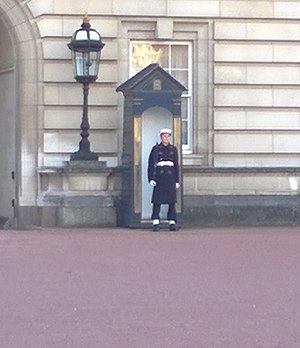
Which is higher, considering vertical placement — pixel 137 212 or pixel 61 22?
pixel 61 22

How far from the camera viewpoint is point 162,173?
2095 cm

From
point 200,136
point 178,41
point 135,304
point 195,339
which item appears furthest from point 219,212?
point 195,339

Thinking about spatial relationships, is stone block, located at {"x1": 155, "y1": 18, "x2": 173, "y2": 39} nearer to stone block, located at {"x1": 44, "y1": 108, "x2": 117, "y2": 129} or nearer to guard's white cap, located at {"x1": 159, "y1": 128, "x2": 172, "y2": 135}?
stone block, located at {"x1": 44, "y1": 108, "x2": 117, "y2": 129}

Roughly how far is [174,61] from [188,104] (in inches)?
32.1

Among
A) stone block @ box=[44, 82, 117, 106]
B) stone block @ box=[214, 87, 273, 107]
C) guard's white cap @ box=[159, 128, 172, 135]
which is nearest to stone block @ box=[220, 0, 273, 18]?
stone block @ box=[214, 87, 273, 107]

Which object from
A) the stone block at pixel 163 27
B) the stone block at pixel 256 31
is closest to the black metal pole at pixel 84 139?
the stone block at pixel 163 27

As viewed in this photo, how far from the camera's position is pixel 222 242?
1861 cm

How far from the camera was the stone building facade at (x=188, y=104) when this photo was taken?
21969 mm

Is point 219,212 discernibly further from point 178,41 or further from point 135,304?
point 135,304

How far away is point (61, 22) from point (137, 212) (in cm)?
357

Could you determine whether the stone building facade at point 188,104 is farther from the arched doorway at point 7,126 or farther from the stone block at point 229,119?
the arched doorway at point 7,126

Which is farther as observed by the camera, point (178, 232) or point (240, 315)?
point (178, 232)

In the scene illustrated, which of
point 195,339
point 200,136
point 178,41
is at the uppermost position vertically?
point 178,41

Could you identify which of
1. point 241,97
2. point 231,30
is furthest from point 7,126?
point 231,30
